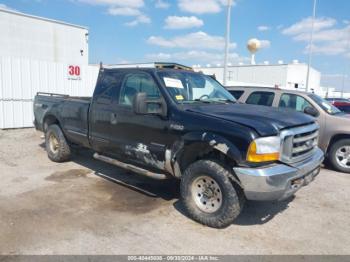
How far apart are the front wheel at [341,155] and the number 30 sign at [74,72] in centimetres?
1000

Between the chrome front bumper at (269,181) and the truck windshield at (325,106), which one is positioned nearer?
the chrome front bumper at (269,181)

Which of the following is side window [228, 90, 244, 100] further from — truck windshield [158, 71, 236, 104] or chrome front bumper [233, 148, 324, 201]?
chrome front bumper [233, 148, 324, 201]

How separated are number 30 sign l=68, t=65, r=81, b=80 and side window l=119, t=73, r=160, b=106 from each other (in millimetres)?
8206

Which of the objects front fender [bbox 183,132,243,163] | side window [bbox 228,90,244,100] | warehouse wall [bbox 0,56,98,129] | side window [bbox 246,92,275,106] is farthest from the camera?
warehouse wall [bbox 0,56,98,129]

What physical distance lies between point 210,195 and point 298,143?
134cm

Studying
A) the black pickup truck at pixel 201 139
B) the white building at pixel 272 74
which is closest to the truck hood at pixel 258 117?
the black pickup truck at pixel 201 139

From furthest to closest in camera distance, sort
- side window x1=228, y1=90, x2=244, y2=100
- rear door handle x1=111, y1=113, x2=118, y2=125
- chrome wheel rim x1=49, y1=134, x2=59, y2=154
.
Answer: side window x1=228, y1=90, x2=244, y2=100
chrome wheel rim x1=49, y1=134, x2=59, y2=154
rear door handle x1=111, y1=113, x2=118, y2=125

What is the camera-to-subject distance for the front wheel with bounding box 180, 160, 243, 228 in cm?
371

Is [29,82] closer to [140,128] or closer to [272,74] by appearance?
[140,128]

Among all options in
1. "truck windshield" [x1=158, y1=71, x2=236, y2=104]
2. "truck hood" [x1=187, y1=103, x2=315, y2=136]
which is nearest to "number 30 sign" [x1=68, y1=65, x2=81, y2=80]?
"truck windshield" [x1=158, y1=71, x2=236, y2=104]

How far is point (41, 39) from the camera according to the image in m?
23.2

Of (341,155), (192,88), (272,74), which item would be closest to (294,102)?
(341,155)

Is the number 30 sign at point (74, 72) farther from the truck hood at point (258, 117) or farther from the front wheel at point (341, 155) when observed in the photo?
the front wheel at point (341, 155)

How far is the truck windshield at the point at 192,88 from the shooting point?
14.9 feet
